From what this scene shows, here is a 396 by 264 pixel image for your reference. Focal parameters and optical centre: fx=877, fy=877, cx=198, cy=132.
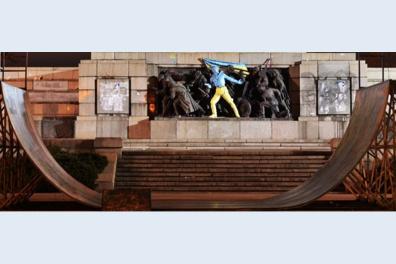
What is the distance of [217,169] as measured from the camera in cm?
2461

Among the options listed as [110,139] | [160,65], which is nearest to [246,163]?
[110,139]

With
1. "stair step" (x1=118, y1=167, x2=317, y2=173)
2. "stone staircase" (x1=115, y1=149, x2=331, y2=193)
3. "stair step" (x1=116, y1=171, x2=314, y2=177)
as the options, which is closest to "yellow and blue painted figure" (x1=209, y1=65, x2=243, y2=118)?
"stone staircase" (x1=115, y1=149, x2=331, y2=193)

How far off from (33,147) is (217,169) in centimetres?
917

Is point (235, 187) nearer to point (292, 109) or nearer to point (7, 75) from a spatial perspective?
point (292, 109)

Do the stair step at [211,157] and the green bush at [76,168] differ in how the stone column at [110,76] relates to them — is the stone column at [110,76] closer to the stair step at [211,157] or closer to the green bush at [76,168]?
the stair step at [211,157]

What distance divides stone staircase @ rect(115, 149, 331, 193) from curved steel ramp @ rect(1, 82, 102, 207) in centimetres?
653

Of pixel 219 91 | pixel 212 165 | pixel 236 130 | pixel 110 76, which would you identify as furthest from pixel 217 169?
pixel 110 76

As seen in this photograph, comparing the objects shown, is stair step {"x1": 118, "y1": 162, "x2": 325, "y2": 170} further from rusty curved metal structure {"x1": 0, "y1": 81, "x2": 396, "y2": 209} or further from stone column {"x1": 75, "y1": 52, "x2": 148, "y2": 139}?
rusty curved metal structure {"x1": 0, "y1": 81, "x2": 396, "y2": 209}

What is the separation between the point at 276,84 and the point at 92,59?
6259mm

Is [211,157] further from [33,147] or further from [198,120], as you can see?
[33,147]

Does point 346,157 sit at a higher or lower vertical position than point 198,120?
lower

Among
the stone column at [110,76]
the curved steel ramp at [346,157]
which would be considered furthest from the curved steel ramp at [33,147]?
the stone column at [110,76]

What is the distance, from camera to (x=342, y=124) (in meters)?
29.1

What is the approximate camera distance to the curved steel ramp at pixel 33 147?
1538cm
